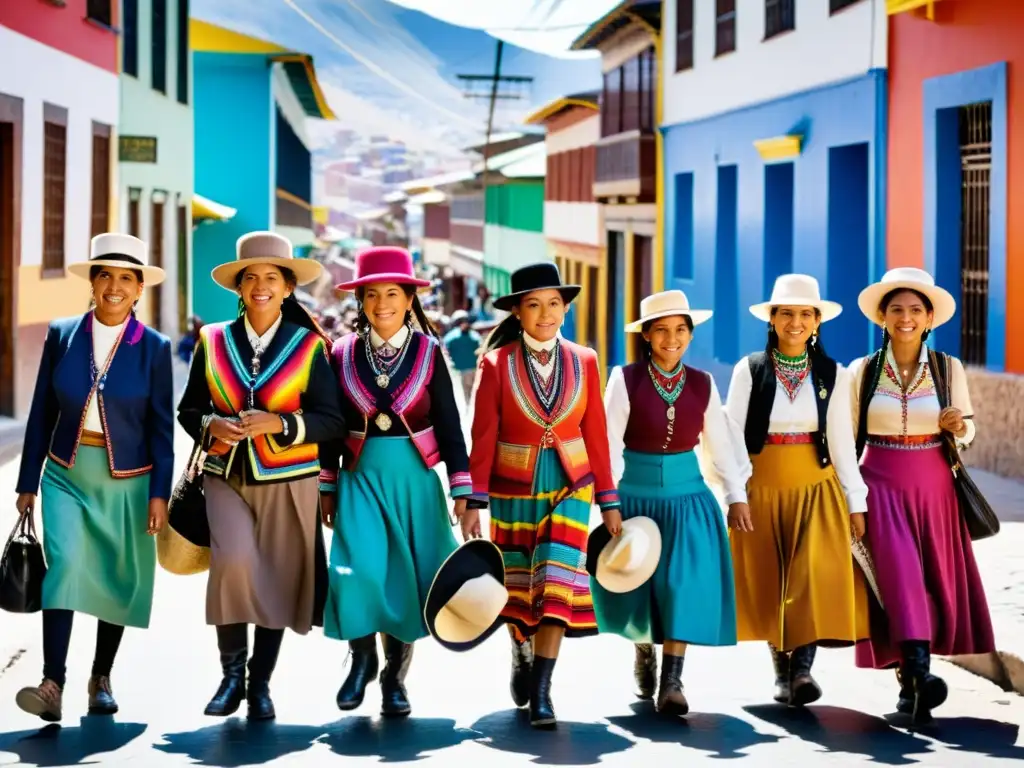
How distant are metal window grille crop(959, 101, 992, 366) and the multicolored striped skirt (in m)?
9.44

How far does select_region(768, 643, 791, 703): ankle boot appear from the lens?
290 inches

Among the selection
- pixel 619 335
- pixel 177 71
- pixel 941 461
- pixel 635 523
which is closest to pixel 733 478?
pixel 635 523

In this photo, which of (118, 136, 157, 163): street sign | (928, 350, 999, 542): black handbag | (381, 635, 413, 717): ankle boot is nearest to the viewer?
(381, 635, 413, 717): ankle boot

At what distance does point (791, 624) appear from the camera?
285 inches

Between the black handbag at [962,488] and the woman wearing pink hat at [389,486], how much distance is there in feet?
6.26

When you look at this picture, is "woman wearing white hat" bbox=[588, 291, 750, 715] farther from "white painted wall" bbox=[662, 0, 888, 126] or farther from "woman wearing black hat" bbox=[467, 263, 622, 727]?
"white painted wall" bbox=[662, 0, 888, 126]

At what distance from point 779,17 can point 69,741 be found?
1758 cm

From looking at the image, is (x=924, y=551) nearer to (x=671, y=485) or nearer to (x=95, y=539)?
(x=671, y=485)

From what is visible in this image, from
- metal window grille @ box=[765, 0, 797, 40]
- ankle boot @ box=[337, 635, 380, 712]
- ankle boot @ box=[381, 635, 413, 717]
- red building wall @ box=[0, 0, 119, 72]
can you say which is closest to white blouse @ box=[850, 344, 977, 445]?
ankle boot @ box=[381, 635, 413, 717]

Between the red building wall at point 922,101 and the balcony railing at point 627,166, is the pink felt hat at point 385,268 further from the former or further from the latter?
the balcony railing at point 627,166

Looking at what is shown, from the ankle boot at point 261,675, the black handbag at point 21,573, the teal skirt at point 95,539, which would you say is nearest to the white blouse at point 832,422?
the ankle boot at point 261,675

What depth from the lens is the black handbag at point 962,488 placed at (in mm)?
7316

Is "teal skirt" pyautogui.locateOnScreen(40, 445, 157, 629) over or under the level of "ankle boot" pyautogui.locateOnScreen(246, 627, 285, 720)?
over

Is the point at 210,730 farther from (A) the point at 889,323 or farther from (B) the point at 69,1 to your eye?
(B) the point at 69,1
